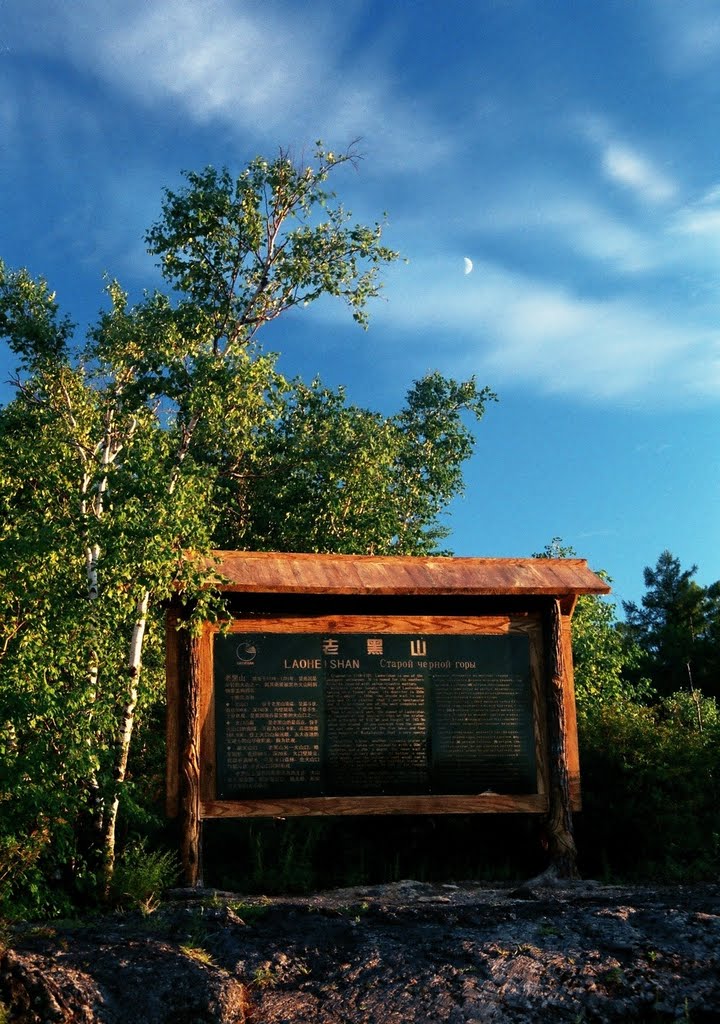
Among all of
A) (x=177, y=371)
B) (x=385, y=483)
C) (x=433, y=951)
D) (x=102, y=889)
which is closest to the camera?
(x=433, y=951)

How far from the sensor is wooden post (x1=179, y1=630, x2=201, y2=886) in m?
12.1

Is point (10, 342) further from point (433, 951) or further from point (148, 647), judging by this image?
point (433, 951)

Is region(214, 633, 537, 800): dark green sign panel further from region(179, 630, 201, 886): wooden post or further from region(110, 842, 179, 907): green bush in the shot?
region(110, 842, 179, 907): green bush

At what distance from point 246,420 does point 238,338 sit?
134 centimetres

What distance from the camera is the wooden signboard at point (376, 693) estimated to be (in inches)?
492

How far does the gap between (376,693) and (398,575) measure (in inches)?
56.2

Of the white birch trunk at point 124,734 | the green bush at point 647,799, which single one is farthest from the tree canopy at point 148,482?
the green bush at point 647,799

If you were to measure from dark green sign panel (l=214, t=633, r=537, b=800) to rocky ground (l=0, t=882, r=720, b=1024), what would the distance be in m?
3.81

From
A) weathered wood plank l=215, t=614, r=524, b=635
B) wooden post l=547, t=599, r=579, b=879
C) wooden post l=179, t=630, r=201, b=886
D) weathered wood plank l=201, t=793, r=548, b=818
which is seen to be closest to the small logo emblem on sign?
weathered wood plank l=215, t=614, r=524, b=635

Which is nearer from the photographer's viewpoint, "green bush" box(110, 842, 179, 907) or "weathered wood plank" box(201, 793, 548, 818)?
"green bush" box(110, 842, 179, 907)

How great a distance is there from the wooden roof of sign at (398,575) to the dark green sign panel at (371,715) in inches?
27.6

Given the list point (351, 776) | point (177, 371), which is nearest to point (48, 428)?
point (177, 371)

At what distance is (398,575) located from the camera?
43.3 feet

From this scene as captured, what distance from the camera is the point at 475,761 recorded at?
1313 centimetres
